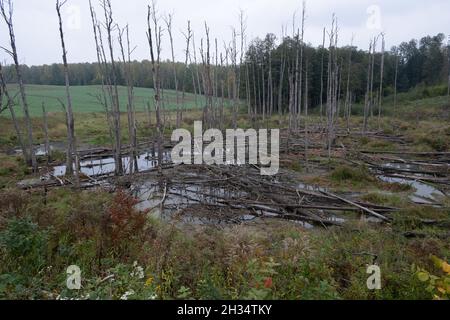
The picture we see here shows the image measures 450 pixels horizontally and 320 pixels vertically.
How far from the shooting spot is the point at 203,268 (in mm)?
4777

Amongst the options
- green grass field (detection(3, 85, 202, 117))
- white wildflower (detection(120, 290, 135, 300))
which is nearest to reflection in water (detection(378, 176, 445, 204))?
white wildflower (detection(120, 290, 135, 300))

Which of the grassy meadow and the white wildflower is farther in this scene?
the grassy meadow

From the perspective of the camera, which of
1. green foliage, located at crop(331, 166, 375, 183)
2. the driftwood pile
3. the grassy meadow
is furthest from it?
green foliage, located at crop(331, 166, 375, 183)

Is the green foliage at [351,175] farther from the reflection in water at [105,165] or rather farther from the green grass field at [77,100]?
the green grass field at [77,100]

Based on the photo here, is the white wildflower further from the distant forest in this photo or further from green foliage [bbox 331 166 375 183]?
the distant forest

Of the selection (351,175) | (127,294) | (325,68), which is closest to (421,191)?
(351,175)

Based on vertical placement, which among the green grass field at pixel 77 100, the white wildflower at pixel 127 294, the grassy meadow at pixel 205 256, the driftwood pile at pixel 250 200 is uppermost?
the green grass field at pixel 77 100

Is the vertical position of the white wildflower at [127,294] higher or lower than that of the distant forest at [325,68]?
lower

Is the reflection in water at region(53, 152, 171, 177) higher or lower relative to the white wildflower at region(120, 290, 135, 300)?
lower

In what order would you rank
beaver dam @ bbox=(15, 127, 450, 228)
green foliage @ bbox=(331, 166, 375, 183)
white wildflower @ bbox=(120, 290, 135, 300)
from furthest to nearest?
green foliage @ bbox=(331, 166, 375, 183)
beaver dam @ bbox=(15, 127, 450, 228)
white wildflower @ bbox=(120, 290, 135, 300)

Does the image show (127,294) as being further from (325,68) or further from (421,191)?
(325,68)

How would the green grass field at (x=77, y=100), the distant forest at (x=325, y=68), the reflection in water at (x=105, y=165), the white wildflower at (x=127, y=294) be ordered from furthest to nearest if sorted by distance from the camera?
the green grass field at (x=77, y=100) → the distant forest at (x=325, y=68) → the reflection in water at (x=105, y=165) → the white wildflower at (x=127, y=294)

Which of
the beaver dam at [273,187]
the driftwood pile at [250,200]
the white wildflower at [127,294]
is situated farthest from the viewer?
the beaver dam at [273,187]

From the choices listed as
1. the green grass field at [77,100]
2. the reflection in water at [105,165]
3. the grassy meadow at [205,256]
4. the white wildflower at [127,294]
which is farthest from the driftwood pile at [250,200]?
the green grass field at [77,100]
